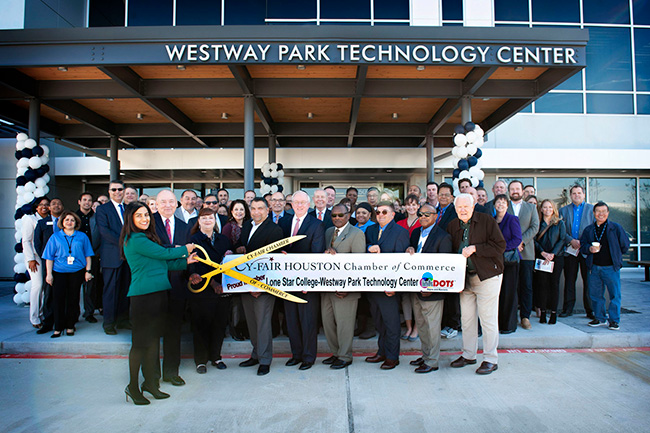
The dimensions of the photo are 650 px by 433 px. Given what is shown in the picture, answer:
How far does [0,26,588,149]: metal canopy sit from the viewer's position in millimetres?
6914

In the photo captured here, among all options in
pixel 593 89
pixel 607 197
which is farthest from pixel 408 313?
pixel 593 89

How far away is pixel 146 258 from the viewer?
12.5ft

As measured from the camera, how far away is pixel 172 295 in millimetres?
4453

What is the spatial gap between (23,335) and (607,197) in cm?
1632

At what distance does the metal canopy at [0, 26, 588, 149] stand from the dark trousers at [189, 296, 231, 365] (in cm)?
440

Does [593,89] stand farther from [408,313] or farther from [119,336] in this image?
[119,336]


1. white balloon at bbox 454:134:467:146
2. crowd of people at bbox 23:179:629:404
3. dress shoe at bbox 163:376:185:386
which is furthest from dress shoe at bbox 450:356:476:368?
white balloon at bbox 454:134:467:146

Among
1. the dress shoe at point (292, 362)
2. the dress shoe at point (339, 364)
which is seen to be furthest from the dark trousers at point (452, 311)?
the dress shoe at point (292, 362)

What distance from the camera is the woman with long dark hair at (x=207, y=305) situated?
4.58 meters

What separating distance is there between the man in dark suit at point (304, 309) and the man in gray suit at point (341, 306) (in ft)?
0.49

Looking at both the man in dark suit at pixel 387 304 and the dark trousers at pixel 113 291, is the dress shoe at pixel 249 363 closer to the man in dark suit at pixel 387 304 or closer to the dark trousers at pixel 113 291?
the man in dark suit at pixel 387 304

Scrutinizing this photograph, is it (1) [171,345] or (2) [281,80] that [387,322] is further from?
(2) [281,80]

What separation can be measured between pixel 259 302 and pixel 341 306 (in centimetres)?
101

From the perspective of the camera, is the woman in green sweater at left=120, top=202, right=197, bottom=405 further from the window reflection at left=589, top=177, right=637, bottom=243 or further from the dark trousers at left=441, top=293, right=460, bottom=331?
the window reflection at left=589, top=177, right=637, bottom=243
